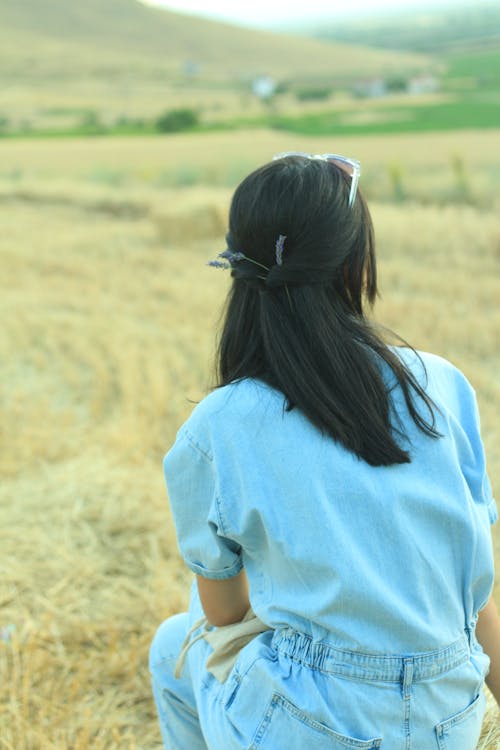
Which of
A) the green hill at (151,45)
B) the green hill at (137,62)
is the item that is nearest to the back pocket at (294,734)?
the green hill at (137,62)

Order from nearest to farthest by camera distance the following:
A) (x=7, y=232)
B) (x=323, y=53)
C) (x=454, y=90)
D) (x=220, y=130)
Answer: (x=7, y=232)
(x=220, y=130)
(x=454, y=90)
(x=323, y=53)

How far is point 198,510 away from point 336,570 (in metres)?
0.25

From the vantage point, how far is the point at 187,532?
1289mm

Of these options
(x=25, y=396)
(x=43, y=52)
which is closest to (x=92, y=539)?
(x=25, y=396)

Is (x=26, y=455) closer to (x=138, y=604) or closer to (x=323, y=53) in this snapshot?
(x=138, y=604)

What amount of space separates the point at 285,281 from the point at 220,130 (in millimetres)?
30215

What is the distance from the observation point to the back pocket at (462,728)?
1201 millimetres

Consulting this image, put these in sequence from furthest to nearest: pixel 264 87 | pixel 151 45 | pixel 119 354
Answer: pixel 151 45
pixel 264 87
pixel 119 354

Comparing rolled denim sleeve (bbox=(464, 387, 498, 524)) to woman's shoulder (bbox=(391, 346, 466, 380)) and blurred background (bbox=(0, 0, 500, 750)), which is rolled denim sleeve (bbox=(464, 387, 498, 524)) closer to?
woman's shoulder (bbox=(391, 346, 466, 380))

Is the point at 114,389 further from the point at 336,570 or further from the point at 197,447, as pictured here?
the point at 336,570

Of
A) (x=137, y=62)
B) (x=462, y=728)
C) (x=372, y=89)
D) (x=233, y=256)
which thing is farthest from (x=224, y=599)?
(x=137, y=62)

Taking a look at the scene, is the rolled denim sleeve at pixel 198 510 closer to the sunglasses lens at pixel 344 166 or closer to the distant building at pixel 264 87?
the sunglasses lens at pixel 344 166

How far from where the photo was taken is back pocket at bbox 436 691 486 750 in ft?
3.94

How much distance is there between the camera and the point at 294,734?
1.16 m
